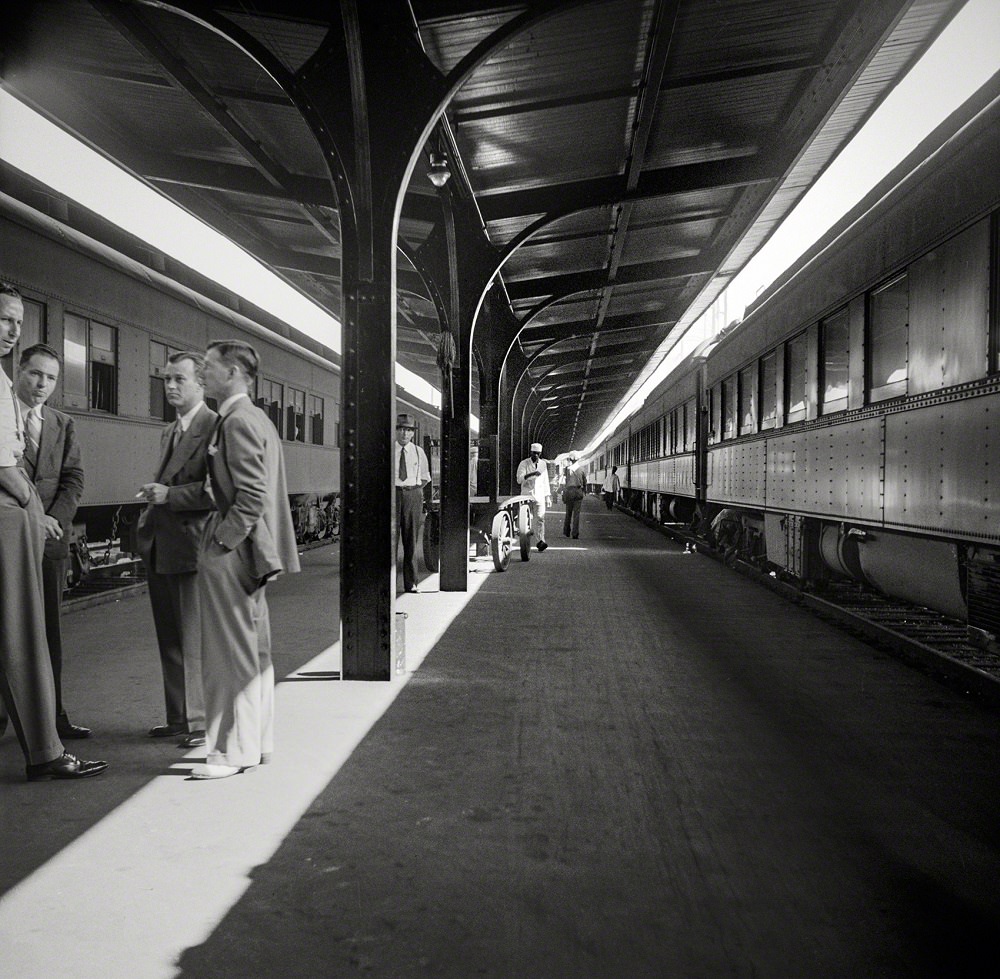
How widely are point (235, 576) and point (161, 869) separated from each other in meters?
1.21

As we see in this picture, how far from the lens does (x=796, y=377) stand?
28.8 feet

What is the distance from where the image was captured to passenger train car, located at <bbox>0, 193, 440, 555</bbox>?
23.4ft

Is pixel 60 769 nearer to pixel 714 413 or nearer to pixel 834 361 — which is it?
pixel 834 361

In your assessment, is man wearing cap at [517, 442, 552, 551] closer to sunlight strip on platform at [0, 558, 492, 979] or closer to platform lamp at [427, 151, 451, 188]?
platform lamp at [427, 151, 451, 188]

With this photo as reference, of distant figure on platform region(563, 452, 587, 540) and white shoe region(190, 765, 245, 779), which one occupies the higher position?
distant figure on platform region(563, 452, 587, 540)

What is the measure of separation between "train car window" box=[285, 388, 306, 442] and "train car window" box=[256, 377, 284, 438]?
324mm

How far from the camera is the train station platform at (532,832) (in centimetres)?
237

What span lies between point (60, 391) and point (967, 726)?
696 centimetres

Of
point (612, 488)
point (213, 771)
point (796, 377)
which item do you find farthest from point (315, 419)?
point (612, 488)

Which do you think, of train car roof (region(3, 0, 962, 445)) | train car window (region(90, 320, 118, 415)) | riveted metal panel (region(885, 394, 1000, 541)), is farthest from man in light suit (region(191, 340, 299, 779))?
train car window (region(90, 320, 118, 415))

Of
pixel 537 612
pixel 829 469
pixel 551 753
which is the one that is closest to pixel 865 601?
pixel 829 469

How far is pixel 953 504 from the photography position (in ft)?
16.6

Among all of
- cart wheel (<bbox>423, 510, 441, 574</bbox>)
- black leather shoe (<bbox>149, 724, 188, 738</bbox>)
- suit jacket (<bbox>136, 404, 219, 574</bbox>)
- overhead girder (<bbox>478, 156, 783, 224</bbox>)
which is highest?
overhead girder (<bbox>478, 156, 783, 224</bbox>)

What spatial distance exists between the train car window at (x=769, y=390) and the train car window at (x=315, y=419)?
25.9 ft
